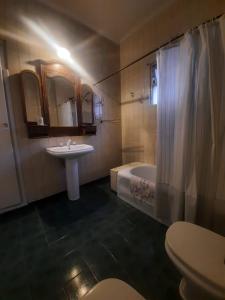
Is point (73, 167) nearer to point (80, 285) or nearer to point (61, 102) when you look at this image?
point (61, 102)

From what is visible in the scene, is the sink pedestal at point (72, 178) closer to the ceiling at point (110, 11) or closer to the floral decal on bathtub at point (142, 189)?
the floral decal on bathtub at point (142, 189)

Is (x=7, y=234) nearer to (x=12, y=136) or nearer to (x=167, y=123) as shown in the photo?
(x=12, y=136)

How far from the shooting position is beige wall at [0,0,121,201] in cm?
184

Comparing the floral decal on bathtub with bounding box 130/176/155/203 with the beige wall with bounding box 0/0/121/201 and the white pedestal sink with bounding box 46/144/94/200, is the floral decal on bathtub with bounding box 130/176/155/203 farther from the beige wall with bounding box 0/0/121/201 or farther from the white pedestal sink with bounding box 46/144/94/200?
the beige wall with bounding box 0/0/121/201

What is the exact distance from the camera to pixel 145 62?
8.09 ft

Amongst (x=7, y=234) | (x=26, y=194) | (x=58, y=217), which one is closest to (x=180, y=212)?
(x=58, y=217)

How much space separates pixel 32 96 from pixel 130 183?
1812 millimetres

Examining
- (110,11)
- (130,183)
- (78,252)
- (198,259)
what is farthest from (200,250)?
(110,11)

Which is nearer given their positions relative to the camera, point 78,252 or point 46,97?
point 78,252

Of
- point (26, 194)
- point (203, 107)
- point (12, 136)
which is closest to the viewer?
point (203, 107)

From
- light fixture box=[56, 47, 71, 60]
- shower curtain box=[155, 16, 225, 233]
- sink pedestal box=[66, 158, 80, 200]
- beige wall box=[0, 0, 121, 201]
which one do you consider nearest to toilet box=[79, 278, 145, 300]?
shower curtain box=[155, 16, 225, 233]

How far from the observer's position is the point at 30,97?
1984 millimetres

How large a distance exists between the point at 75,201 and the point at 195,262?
178 centimetres

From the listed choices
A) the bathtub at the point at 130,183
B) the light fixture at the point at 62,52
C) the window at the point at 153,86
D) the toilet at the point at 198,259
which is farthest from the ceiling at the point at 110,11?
the toilet at the point at 198,259
